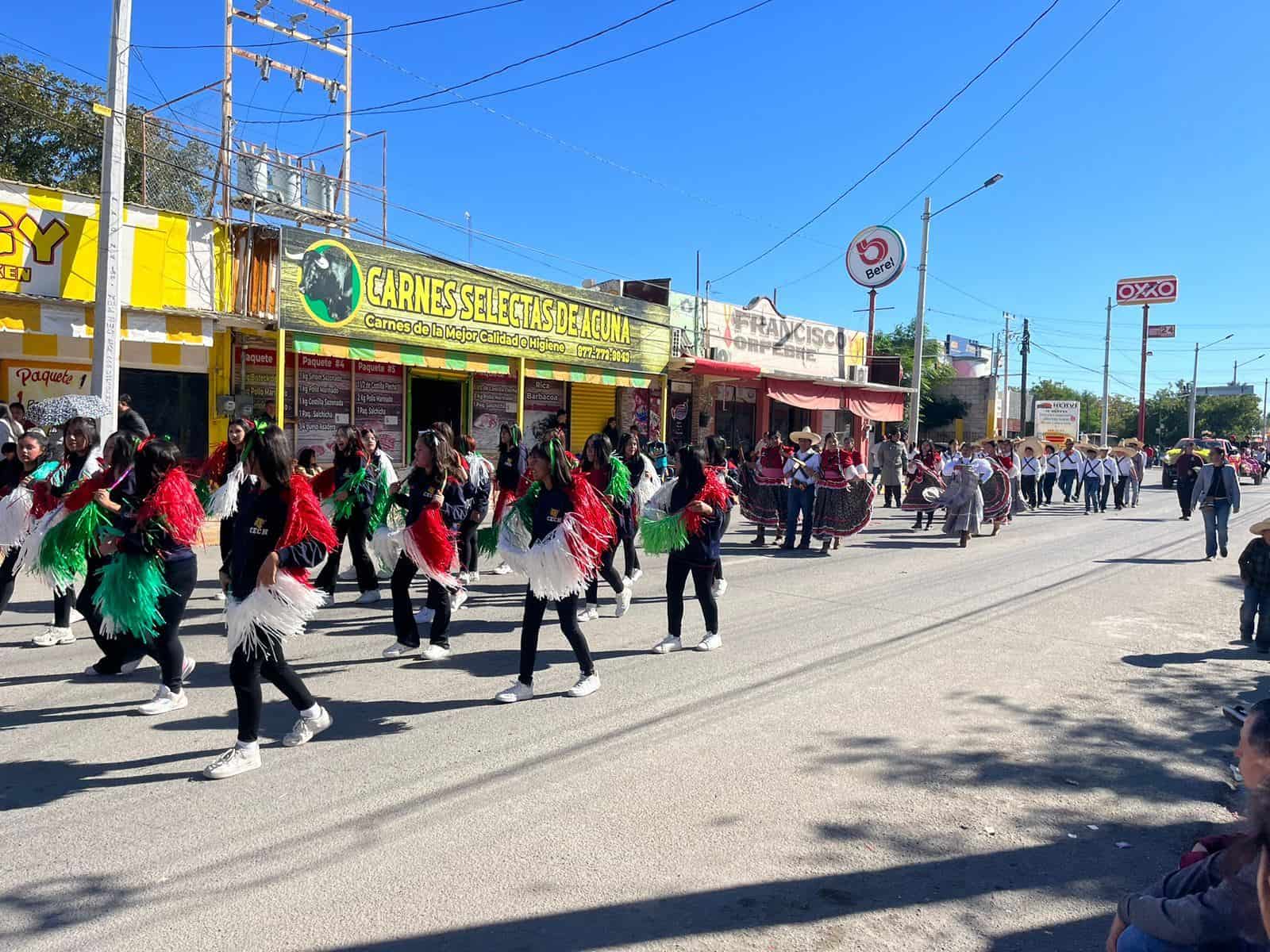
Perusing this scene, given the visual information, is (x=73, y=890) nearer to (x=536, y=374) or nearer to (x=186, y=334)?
(x=186, y=334)

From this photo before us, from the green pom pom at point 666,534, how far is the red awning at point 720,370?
1509cm

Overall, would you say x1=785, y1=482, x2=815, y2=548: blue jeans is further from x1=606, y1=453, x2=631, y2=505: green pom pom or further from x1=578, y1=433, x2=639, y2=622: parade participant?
x1=606, y1=453, x2=631, y2=505: green pom pom

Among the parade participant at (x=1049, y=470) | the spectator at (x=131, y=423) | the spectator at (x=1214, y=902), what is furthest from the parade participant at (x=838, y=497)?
the spectator at (x=1214, y=902)

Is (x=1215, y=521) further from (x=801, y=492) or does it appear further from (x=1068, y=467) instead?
(x=1068, y=467)

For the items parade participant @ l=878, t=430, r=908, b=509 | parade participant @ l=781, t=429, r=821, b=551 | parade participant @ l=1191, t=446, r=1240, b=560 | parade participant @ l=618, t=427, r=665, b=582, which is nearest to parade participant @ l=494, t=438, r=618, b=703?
parade participant @ l=618, t=427, r=665, b=582

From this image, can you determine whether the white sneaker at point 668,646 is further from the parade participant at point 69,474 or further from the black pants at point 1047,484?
the black pants at point 1047,484

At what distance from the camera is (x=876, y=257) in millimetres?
27922

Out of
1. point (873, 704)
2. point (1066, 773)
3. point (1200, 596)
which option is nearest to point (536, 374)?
point (1200, 596)

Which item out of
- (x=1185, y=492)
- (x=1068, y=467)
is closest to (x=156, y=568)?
(x=1185, y=492)

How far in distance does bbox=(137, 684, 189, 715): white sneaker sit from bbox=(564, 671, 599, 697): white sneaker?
2316 millimetres

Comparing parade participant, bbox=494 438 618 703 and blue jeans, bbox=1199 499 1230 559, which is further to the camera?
blue jeans, bbox=1199 499 1230 559

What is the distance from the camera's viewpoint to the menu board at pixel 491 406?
19.4 m

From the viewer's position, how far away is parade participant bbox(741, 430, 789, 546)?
14.1m

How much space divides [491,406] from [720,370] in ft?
19.6
